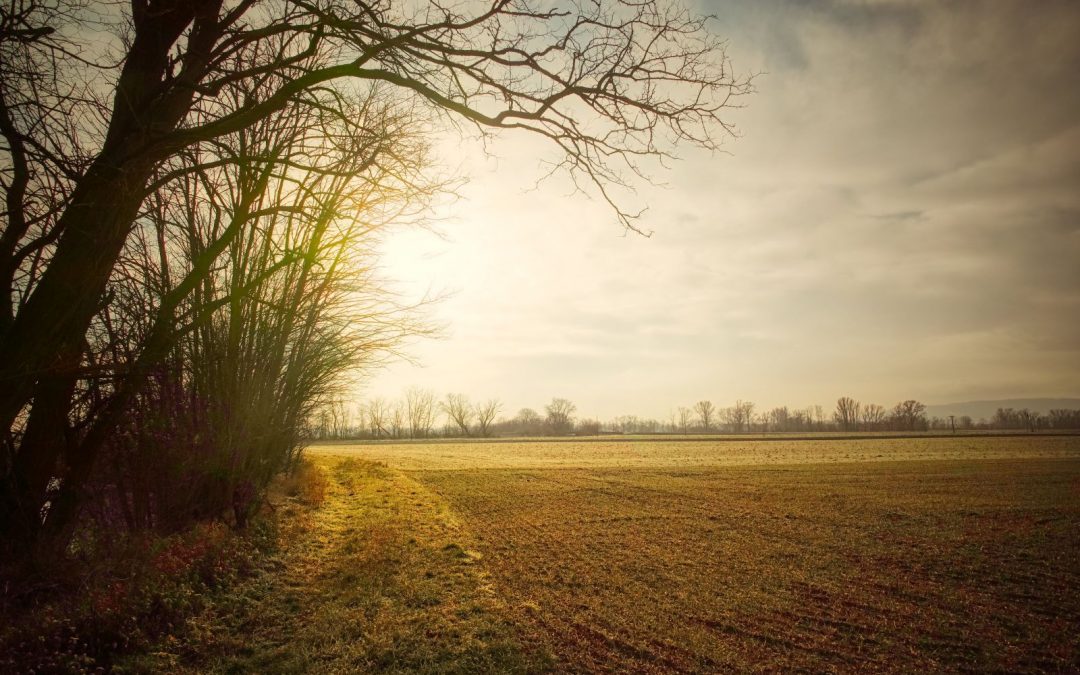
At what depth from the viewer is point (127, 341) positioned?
604cm

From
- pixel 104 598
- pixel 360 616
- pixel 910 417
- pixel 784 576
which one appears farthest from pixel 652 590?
pixel 910 417

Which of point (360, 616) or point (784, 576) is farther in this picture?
point (784, 576)

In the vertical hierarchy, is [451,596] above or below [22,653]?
below

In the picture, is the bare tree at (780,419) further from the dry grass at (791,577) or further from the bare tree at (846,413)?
the dry grass at (791,577)

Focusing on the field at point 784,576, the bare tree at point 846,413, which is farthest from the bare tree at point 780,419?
the field at point 784,576

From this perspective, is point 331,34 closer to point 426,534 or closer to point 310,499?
point 426,534

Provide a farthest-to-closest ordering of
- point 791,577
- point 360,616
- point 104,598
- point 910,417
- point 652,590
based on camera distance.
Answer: point 910,417, point 791,577, point 652,590, point 360,616, point 104,598

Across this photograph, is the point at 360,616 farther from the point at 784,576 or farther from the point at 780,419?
the point at 780,419

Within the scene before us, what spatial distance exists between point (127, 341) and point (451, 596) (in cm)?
572

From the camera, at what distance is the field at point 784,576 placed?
6.23m

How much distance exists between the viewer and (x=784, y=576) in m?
9.30

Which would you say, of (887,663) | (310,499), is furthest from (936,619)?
(310,499)

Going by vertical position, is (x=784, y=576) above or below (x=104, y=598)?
below

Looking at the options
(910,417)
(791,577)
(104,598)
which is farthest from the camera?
(910,417)
